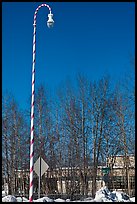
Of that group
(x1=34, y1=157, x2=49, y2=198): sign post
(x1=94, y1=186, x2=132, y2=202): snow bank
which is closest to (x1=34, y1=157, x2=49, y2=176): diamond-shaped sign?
(x1=34, y1=157, x2=49, y2=198): sign post

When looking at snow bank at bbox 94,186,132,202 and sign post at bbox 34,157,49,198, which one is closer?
sign post at bbox 34,157,49,198

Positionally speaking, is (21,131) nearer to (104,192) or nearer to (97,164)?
(97,164)

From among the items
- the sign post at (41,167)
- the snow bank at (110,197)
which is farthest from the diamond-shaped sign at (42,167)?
the snow bank at (110,197)

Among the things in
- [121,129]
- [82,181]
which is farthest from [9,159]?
[121,129]

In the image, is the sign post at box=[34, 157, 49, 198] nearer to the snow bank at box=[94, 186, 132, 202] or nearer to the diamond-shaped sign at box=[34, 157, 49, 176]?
the diamond-shaped sign at box=[34, 157, 49, 176]

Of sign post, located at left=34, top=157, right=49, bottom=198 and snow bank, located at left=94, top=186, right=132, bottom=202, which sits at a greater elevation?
sign post, located at left=34, top=157, right=49, bottom=198

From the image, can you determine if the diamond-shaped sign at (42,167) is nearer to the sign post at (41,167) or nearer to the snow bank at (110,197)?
the sign post at (41,167)

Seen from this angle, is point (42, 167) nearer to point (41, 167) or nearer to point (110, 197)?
point (41, 167)

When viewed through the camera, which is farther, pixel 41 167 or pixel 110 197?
pixel 110 197

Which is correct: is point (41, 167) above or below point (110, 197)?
above

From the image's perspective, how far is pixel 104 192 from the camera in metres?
19.1

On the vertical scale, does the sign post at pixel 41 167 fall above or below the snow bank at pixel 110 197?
above

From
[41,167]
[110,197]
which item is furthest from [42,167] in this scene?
[110,197]

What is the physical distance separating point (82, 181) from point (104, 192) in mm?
15697
